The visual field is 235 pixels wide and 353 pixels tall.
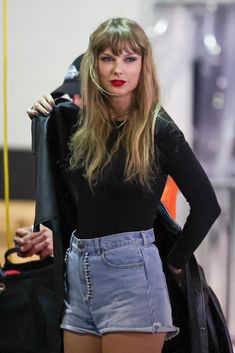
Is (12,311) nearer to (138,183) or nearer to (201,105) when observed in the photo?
(138,183)

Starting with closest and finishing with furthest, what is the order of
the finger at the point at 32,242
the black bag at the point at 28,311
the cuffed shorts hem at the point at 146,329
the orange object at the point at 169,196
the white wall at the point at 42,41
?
the cuffed shorts hem at the point at 146,329 → the orange object at the point at 169,196 → the black bag at the point at 28,311 → the finger at the point at 32,242 → the white wall at the point at 42,41

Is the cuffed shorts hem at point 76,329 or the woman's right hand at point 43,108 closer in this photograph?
the cuffed shorts hem at point 76,329

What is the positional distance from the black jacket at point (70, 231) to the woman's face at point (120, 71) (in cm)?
23

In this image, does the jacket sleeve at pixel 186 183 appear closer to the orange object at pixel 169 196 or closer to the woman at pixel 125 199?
the woman at pixel 125 199

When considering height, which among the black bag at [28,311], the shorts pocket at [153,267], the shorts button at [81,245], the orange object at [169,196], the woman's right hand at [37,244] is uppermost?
the orange object at [169,196]

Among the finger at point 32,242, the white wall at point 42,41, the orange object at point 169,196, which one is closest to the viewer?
the orange object at point 169,196

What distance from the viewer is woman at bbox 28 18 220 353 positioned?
4.56ft

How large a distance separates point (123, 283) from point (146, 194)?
8.9 inches

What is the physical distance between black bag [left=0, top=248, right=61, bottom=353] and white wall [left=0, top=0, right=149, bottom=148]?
97 cm

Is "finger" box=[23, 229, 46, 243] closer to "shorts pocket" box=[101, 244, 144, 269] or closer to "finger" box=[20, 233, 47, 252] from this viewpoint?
"finger" box=[20, 233, 47, 252]

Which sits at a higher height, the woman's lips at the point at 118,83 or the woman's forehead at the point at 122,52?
the woman's forehead at the point at 122,52

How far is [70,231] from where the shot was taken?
1.62m

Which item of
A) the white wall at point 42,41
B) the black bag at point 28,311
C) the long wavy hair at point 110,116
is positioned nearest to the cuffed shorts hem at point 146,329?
the long wavy hair at point 110,116

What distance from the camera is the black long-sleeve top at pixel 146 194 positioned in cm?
140
